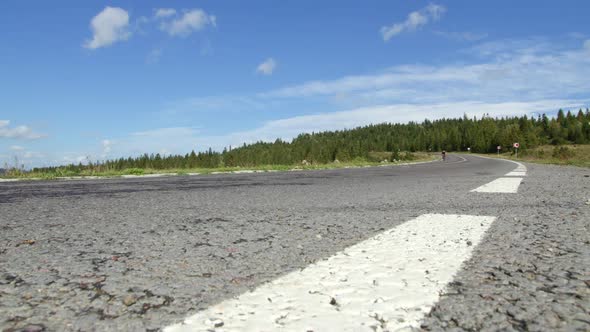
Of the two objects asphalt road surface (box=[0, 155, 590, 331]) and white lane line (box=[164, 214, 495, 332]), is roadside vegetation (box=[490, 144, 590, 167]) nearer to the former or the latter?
asphalt road surface (box=[0, 155, 590, 331])

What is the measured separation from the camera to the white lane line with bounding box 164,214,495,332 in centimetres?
107

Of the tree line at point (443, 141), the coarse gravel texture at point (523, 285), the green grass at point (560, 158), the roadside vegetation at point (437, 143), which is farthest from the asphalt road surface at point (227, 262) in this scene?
the tree line at point (443, 141)

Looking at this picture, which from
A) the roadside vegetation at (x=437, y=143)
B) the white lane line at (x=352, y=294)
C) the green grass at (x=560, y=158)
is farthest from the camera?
the roadside vegetation at (x=437, y=143)

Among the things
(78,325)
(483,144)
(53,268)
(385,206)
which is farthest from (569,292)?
(483,144)

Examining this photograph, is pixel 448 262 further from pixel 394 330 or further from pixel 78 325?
pixel 78 325

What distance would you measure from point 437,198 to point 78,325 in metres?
4.12

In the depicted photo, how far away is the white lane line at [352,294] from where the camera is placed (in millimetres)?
1070

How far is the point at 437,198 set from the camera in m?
4.57

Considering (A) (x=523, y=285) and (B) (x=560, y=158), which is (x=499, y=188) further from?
(B) (x=560, y=158)

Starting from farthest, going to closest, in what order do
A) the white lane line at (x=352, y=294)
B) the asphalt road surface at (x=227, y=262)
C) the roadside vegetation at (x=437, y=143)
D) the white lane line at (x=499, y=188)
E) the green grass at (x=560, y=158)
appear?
the roadside vegetation at (x=437, y=143)
the green grass at (x=560, y=158)
the white lane line at (x=499, y=188)
the asphalt road surface at (x=227, y=262)
the white lane line at (x=352, y=294)

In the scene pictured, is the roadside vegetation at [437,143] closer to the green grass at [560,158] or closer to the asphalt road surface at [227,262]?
the green grass at [560,158]

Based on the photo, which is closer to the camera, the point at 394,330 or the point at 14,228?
the point at 394,330

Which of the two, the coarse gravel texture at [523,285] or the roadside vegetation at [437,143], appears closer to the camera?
the coarse gravel texture at [523,285]

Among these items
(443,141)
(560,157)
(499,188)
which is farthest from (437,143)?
(499,188)
